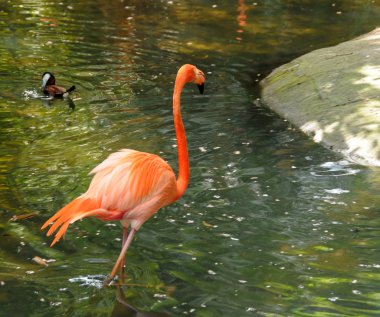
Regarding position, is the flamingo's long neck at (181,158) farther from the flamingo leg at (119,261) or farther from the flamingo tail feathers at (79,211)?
the flamingo tail feathers at (79,211)

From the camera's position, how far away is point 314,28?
527 inches

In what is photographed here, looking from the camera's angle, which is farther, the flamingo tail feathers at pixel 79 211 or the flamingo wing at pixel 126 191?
the flamingo wing at pixel 126 191

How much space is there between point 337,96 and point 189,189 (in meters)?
2.51

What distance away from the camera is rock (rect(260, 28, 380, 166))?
804 cm

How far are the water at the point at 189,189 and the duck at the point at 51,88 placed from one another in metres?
0.12

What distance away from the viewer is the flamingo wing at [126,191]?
5297 mm

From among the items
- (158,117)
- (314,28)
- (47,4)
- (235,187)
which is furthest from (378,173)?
(47,4)

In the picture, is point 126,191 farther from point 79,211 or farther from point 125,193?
point 79,211

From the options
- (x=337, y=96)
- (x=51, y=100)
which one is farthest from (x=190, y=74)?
(x=51, y=100)

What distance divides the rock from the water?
20 centimetres

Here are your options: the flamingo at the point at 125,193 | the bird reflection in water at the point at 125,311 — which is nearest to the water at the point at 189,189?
the bird reflection in water at the point at 125,311

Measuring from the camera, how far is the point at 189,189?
714cm

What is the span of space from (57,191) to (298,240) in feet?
7.07

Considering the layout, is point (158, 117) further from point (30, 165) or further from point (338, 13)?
point (338, 13)
